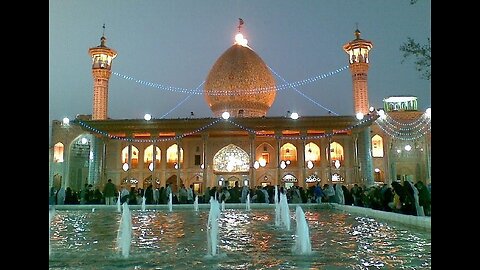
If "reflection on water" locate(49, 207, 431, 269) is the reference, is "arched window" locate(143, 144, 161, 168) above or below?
above

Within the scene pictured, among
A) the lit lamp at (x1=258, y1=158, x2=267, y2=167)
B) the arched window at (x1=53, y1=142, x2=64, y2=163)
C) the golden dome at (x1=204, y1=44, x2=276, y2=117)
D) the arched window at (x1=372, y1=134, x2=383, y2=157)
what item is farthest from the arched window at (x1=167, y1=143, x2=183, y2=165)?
the arched window at (x1=372, y1=134, x2=383, y2=157)

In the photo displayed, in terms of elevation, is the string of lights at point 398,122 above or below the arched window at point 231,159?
above

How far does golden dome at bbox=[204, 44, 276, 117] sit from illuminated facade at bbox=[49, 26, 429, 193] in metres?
0.07

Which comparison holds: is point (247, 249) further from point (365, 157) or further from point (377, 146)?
point (377, 146)

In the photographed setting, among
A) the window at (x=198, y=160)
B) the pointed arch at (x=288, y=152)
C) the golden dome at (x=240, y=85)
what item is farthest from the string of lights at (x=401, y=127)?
the window at (x=198, y=160)

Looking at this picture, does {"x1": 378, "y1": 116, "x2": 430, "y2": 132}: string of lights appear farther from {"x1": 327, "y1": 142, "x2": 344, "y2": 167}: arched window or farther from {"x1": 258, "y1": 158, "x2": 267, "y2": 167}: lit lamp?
{"x1": 258, "y1": 158, "x2": 267, "y2": 167}: lit lamp

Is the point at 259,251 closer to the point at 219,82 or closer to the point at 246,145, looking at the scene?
the point at 246,145

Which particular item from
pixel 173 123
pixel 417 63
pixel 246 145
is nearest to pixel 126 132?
pixel 173 123

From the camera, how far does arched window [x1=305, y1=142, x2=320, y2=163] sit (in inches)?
1174

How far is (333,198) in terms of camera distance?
18547 mm

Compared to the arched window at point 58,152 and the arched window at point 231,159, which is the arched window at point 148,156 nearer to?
the arched window at point 231,159

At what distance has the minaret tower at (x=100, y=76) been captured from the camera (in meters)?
34.0

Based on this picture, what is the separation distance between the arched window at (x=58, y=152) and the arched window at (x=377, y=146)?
2226 centimetres
